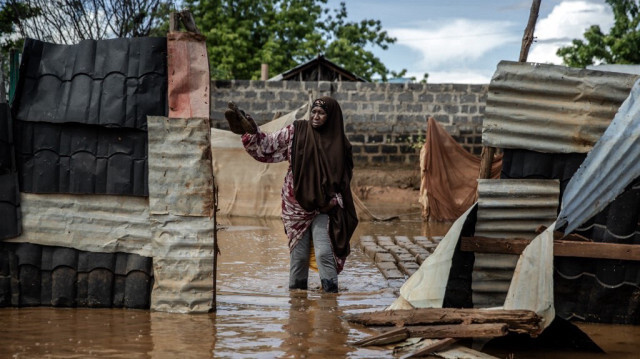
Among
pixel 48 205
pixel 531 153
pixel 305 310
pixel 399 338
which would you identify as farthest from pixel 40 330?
pixel 531 153

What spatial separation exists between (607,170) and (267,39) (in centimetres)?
3225

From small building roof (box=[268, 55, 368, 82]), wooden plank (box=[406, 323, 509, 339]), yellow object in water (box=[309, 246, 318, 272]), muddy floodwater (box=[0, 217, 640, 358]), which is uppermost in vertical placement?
small building roof (box=[268, 55, 368, 82])

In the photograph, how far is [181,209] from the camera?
562 centimetres

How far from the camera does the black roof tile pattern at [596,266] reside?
5488 millimetres

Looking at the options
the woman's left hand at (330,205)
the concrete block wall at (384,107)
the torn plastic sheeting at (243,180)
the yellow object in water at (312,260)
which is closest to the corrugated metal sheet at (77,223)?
the woman's left hand at (330,205)

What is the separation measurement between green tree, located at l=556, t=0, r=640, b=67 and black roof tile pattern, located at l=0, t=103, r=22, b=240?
88.1 ft

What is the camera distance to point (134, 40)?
18.7ft

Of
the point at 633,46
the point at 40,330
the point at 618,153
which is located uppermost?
the point at 633,46

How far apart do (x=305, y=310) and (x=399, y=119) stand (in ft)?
41.5

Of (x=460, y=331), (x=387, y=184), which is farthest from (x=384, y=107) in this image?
(x=460, y=331)

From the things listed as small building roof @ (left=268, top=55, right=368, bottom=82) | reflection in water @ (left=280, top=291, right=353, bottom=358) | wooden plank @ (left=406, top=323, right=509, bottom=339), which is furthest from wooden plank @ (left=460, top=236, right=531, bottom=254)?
small building roof @ (left=268, top=55, right=368, bottom=82)

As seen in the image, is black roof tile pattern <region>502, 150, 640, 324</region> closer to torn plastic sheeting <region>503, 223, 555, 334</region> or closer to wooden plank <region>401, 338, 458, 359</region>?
torn plastic sheeting <region>503, 223, 555, 334</region>

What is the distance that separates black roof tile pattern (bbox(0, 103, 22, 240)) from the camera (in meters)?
5.66

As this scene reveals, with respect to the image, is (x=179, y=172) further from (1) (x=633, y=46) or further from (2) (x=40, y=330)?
(1) (x=633, y=46)
